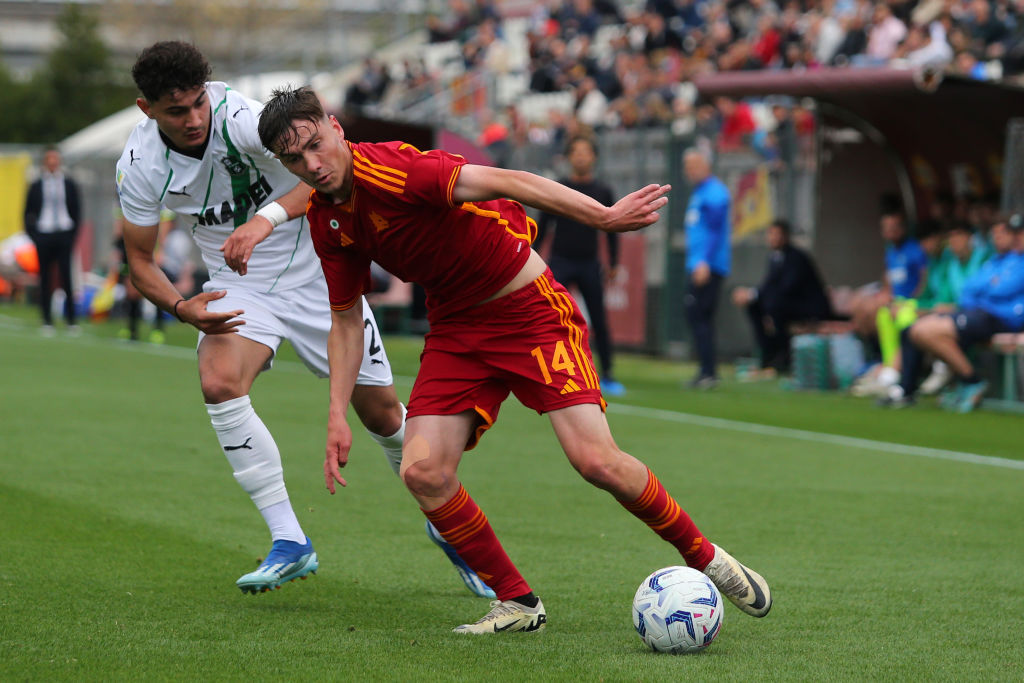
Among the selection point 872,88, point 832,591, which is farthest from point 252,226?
point 872,88

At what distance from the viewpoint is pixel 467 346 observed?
16.1ft

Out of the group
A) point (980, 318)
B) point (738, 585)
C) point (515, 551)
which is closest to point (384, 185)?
point (738, 585)

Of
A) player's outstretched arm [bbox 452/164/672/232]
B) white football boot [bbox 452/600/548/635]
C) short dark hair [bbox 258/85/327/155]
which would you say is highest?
short dark hair [bbox 258/85/327/155]

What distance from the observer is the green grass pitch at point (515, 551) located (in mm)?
4508

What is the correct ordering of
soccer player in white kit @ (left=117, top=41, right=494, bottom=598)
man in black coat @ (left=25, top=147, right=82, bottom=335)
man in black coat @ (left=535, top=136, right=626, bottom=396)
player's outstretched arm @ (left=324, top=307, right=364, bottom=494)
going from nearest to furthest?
player's outstretched arm @ (left=324, top=307, right=364, bottom=494), soccer player in white kit @ (left=117, top=41, right=494, bottom=598), man in black coat @ (left=535, top=136, right=626, bottom=396), man in black coat @ (left=25, top=147, right=82, bottom=335)

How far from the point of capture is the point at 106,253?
102ft

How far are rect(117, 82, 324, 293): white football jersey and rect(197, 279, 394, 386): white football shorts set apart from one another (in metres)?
0.05

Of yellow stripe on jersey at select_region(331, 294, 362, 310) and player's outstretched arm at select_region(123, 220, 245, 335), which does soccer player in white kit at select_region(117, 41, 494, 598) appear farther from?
yellow stripe on jersey at select_region(331, 294, 362, 310)

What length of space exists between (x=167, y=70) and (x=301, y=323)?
1.21 meters

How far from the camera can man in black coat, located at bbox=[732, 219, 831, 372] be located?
15453 millimetres

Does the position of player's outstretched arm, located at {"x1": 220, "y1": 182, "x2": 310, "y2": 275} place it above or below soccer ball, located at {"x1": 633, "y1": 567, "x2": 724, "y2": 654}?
above

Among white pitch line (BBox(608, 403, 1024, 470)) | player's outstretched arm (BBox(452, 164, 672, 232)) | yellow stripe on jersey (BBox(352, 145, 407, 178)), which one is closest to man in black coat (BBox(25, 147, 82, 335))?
white pitch line (BBox(608, 403, 1024, 470))

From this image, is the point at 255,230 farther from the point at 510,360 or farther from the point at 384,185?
the point at 510,360

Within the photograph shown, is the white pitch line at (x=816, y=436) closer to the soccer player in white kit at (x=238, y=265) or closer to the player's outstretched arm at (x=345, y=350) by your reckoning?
the soccer player in white kit at (x=238, y=265)
